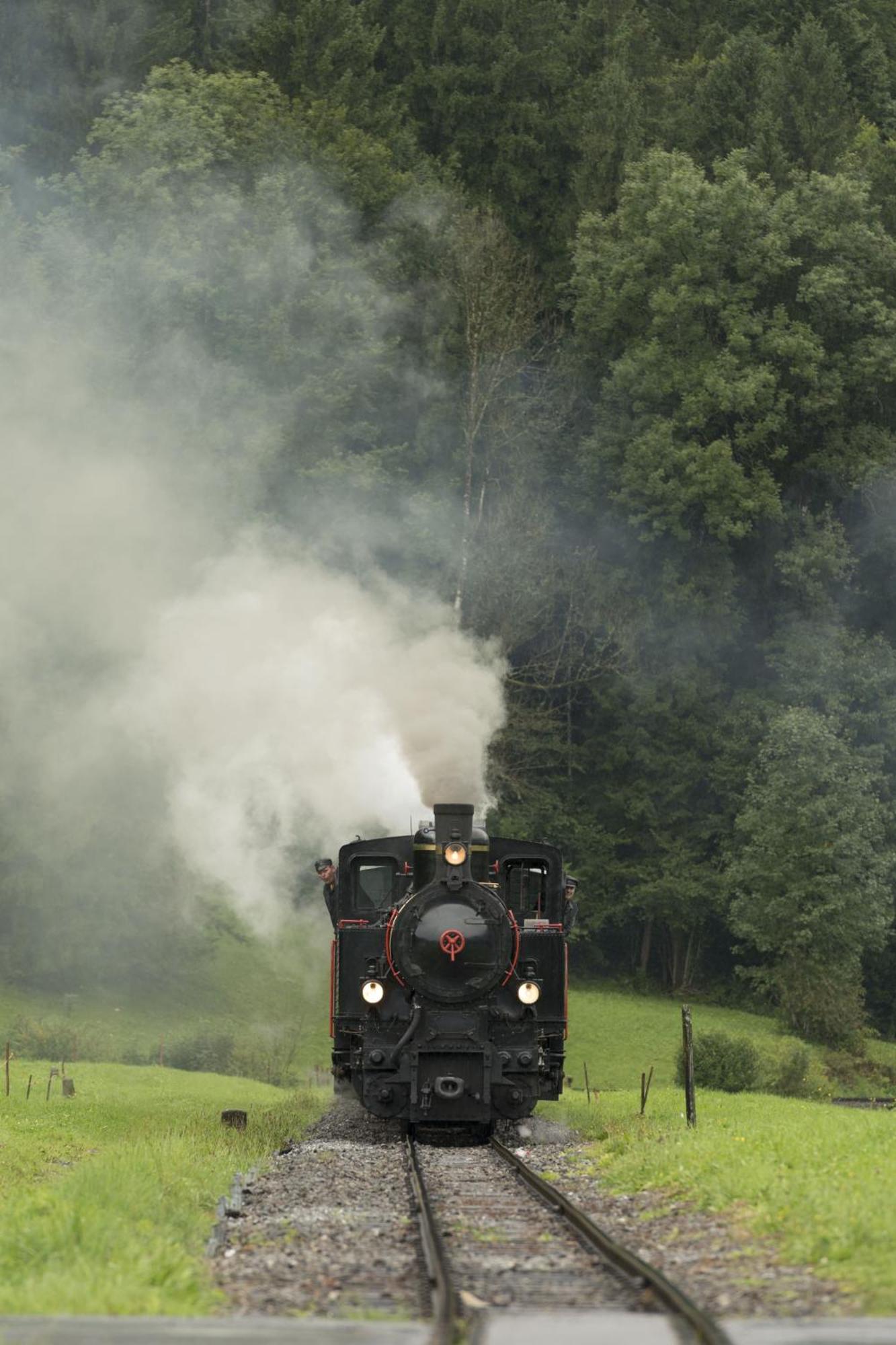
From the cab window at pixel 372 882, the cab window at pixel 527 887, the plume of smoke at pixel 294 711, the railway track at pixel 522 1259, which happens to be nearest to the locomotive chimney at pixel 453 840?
the cab window at pixel 372 882

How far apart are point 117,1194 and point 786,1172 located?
4.62 m

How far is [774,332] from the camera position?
44.5 metres

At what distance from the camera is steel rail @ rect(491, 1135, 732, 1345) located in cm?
776

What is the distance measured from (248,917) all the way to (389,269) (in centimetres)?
1713

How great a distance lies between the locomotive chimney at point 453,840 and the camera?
17.3m

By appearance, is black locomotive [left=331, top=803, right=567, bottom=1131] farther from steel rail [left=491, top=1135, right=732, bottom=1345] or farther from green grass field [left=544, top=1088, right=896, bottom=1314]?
steel rail [left=491, top=1135, right=732, bottom=1345]

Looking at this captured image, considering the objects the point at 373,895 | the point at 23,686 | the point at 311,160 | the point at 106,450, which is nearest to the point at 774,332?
the point at 311,160

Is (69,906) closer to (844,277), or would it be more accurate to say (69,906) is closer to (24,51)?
(844,277)

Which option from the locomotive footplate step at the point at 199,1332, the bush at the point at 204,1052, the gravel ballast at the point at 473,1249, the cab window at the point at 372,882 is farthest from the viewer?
the bush at the point at 204,1052

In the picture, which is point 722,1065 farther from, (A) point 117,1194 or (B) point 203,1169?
(A) point 117,1194

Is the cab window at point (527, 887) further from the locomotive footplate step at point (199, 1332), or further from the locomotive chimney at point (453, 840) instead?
the locomotive footplate step at point (199, 1332)

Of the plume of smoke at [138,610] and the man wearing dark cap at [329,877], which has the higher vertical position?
the plume of smoke at [138,610]

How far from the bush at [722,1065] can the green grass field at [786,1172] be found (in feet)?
23.2

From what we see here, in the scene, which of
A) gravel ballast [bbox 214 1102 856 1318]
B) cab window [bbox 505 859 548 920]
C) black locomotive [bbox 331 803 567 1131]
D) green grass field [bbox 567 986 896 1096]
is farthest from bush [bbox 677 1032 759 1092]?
gravel ballast [bbox 214 1102 856 1318]
